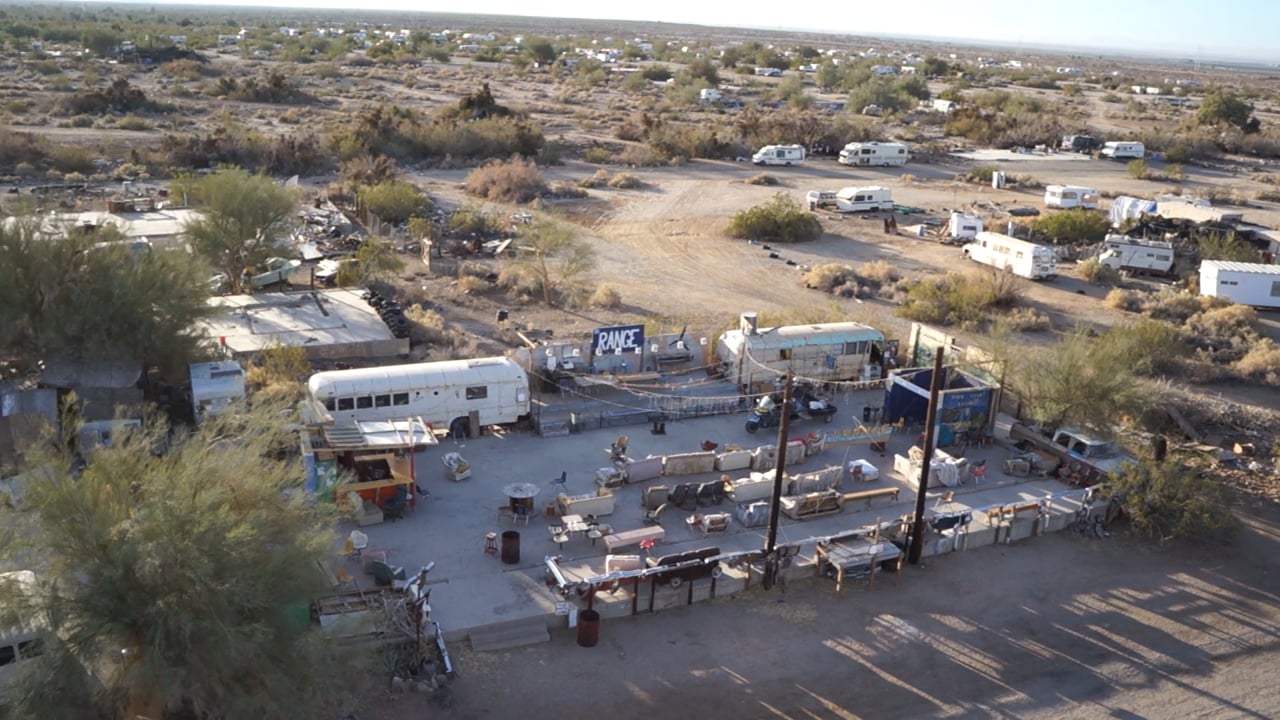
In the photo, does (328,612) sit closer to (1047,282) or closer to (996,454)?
(996,454)

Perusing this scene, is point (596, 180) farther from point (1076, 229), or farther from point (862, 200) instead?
point (1076, 229)

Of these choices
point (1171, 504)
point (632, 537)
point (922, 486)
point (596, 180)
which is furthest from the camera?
point (596, 180)

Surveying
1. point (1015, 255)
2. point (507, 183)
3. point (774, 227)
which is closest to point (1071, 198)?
point (1015, 255)

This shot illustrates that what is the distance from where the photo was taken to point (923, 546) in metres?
15.6

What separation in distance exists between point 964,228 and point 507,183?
18.1m

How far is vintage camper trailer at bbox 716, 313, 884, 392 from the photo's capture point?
70.4 feet

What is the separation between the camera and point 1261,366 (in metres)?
24.8

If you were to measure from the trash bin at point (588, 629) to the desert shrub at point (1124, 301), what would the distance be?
76.6 ft

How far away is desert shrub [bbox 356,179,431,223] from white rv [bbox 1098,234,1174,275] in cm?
2373

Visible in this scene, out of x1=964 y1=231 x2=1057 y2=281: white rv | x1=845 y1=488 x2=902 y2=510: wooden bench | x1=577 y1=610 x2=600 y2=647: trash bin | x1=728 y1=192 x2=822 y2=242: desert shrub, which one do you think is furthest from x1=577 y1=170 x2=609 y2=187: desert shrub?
x1=577 y1=610 x2=600 y2=647: trash bin

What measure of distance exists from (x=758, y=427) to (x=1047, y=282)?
17.9m

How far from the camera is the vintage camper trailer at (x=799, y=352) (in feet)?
70.4

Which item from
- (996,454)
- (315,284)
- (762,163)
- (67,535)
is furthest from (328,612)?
(762,163)

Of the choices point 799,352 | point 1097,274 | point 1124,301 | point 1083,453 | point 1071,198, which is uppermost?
point 1071,198
